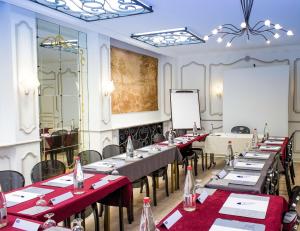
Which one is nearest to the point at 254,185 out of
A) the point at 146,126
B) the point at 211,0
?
the point at 211,0

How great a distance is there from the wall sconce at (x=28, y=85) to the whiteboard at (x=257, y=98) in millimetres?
4911

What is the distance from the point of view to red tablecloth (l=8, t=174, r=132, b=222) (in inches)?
83.9

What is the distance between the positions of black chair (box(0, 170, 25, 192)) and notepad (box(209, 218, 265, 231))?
2022 millimetres

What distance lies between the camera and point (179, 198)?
4691 mm

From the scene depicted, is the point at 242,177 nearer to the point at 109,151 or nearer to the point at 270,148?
the point at 270,148

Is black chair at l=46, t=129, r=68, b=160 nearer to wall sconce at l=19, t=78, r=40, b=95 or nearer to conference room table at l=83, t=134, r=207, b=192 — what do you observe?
wall sconce at l=19, t=78, r=40, b=95

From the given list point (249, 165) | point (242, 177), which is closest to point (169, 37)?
point (249, 165)

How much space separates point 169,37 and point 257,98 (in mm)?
2789

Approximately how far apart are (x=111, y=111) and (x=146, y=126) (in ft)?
4.82

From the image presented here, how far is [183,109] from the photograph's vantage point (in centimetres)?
810

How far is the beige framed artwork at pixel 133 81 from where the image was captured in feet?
21.5

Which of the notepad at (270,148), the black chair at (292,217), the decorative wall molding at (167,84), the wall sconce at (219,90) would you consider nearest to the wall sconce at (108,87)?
the decorative wall molding at (167,84)

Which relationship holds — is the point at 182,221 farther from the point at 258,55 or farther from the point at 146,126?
the point at 258,55

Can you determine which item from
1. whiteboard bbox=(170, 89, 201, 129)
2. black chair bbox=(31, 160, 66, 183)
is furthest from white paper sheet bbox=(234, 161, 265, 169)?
whiteboard bbox=(170, 89, 201, 129)
